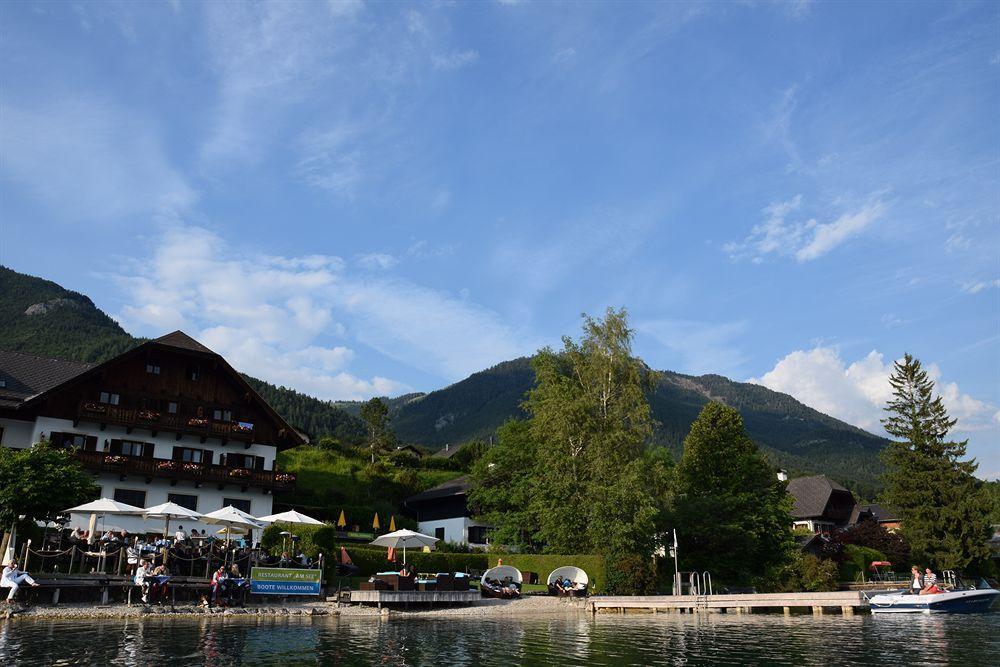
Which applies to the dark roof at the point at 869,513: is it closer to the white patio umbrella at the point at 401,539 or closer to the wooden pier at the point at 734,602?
the wooden pier at the point at 734,602

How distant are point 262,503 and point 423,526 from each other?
22.2 meters

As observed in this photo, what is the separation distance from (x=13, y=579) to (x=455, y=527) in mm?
42039

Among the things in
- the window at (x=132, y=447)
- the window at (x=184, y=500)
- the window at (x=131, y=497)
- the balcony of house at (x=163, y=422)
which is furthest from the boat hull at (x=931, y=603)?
the window at (x=132, y=447)

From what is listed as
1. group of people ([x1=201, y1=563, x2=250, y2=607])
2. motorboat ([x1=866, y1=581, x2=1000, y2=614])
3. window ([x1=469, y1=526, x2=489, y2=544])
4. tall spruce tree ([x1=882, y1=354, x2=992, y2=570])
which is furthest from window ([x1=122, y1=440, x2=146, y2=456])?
tall spruce tree ([x1=882, y1=354, x2=992, y2=570])

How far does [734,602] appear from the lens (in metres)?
37.4

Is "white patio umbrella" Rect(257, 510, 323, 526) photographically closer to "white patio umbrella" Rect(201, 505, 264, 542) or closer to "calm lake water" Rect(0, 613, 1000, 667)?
"white patio umbrella" Rect(201, 505, 264, 542)

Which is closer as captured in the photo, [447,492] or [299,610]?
[299,610]

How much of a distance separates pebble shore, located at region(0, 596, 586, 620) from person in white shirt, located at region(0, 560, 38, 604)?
63cm

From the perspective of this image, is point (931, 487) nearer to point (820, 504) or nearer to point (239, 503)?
point (820, 504)

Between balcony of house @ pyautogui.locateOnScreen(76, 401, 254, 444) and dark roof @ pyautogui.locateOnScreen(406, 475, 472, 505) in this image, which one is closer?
balcony of house @ pyautogui.locateOnScreen(76, 401, 254, 444)

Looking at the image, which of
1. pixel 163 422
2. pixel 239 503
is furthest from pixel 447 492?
pixel 163 422

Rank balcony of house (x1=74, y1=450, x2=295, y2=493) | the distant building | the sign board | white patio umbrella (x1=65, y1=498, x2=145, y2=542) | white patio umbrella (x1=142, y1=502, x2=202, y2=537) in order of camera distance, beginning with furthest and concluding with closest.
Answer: the distant building → balcony of house (x1=74, y1=450, x2=295, y2=493) → white patio umbrella (x1=142, y1=502, x2=202, y2=537) → the sign board → white patio umbrella (x1=65, y1=498, x2=145, y2=542)

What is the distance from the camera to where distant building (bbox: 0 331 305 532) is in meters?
43.9

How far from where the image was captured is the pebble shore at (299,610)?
2550 cm
